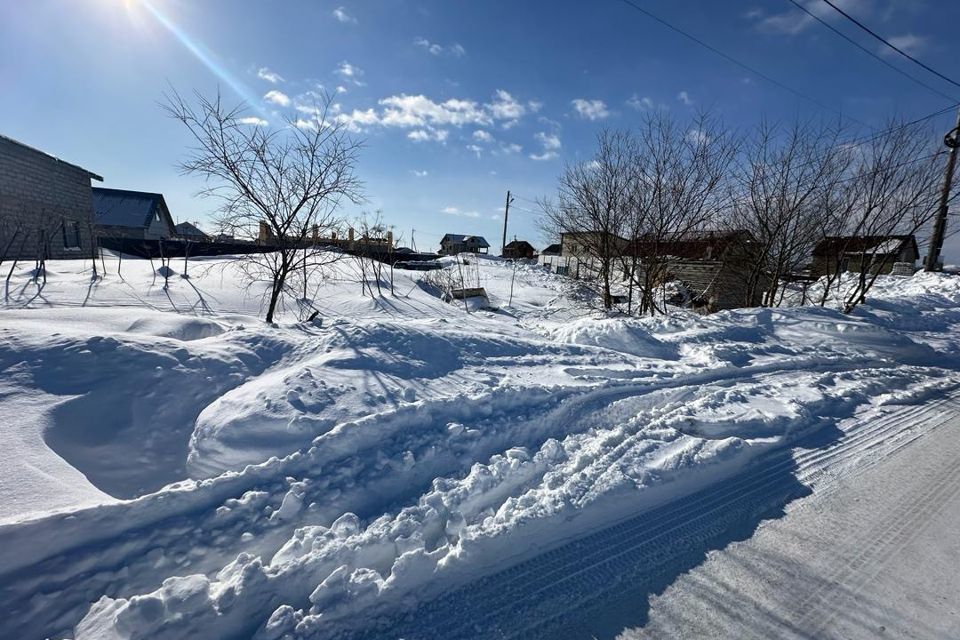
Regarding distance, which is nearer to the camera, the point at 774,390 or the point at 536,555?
the point at 536,555

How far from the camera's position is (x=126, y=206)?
25.4 meters

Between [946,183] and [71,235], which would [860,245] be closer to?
[946,183]

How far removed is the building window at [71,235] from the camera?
16044 mm

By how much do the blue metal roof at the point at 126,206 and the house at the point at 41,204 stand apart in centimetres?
782

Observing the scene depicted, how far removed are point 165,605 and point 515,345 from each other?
386 cm

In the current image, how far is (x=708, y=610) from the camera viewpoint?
68.1 inches

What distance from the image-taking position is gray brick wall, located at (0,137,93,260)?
13273 mm

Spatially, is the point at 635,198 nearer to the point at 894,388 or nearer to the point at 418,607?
the point at 894,388

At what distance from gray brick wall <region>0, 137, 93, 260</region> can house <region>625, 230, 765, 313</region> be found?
58.1 ft

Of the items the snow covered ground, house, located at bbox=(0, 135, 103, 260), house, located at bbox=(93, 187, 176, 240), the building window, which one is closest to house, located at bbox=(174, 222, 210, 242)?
house, located at bbox=(93, 187, 176, 240)

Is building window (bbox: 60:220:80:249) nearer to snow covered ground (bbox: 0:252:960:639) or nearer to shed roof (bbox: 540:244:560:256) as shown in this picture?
snow covered ground (bbox: 0:252:960:639)

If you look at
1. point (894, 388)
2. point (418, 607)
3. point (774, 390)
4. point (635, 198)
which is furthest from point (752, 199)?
point (418, 607)

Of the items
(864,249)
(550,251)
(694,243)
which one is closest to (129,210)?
(694,243)

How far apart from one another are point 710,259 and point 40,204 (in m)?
24.2
